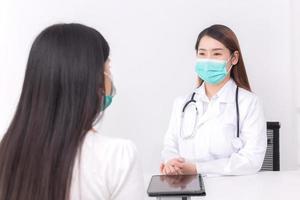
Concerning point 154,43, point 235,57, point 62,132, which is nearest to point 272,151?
point 235,57

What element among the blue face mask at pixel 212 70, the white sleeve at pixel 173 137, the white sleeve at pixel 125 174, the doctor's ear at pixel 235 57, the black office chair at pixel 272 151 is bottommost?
the black office chair at pixel 272 151

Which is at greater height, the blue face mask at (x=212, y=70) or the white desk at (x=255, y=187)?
the blue face mask at (x=212, y=70)

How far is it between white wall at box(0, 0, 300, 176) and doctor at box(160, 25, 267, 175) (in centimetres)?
79

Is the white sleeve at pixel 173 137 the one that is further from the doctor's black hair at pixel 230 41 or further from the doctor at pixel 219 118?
the doctor's black hair at pixel 230 41

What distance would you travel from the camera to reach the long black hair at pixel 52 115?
0.91 meters

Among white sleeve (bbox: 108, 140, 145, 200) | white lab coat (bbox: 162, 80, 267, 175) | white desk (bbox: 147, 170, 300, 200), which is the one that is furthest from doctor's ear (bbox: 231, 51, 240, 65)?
white sleeve (bbox: 108, 140, 145, 200)

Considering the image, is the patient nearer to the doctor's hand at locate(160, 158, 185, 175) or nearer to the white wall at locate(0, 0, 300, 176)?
the doctor's hand at locate(160, 158, 185, 175)

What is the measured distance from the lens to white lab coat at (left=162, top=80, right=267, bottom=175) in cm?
196

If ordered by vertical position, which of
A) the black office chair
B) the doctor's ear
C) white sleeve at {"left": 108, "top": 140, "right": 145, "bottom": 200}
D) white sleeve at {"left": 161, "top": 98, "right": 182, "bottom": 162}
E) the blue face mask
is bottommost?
the black office chair

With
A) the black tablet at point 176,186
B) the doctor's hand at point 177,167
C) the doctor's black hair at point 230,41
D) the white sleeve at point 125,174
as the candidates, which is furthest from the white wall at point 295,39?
the white sleeve at point 125,174

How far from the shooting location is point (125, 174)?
0.98m

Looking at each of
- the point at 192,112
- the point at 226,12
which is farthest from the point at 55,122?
the point at 226,12

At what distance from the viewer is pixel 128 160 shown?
0.97 meters

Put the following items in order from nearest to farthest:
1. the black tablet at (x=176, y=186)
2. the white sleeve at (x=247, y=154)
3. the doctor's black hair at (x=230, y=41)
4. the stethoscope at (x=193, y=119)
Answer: the black tablet at (x=176, y=186) → the white sleeve at (x=247, y=154) → the stethoscope at (x=193, y=119) → the doctor's black hair at (x=230, y=41)
